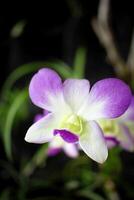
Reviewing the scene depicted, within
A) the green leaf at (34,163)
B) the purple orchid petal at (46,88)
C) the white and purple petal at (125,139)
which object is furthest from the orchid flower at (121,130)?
the green leaf at (34,163)

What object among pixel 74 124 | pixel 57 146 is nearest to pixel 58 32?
pixel 57 146

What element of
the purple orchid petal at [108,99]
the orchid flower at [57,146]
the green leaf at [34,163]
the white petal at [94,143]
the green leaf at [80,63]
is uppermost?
the purple orchid petal at [108,99]

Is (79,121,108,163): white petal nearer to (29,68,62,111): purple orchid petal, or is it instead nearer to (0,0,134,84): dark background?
(29,68,62,111): purple orchid petal

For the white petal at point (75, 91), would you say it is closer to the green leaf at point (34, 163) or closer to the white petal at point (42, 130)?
the white petal at point (42, 130)

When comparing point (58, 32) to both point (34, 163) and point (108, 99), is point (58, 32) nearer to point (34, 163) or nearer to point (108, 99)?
point (34, 163)

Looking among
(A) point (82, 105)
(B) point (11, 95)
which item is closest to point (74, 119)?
(A) point (82, 105)

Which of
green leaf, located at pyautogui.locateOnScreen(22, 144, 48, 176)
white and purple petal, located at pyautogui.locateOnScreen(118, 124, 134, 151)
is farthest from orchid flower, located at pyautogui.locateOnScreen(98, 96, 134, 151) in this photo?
green leaf, located at pyautogui.locateOnScreen(22, 144, 48, 176)
